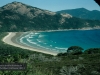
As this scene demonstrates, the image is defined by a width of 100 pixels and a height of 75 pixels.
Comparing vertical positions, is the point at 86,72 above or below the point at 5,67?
below

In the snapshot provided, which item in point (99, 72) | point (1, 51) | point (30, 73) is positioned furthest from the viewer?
point (1, 51)

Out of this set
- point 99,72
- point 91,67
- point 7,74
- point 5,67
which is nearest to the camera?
point 5,67

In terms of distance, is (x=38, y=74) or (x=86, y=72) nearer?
(x=38, y=74)

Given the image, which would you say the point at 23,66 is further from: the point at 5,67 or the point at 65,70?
the point at 65,70

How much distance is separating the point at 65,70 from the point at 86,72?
7.06ft

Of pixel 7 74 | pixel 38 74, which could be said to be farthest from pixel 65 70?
pixel 7 74

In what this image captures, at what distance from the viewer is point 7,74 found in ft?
36.1

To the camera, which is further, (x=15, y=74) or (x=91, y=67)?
(x=91, y=67)

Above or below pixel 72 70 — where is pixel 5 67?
above

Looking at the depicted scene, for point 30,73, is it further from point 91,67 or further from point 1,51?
point 1,51

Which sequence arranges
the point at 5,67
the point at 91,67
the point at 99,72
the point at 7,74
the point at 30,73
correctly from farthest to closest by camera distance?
1. the point at 91,67
2. the point at 99,72
3. the point at 30,73
4. the point at 7,74
5. the point at 5,67

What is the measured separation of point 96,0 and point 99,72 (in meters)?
11.9

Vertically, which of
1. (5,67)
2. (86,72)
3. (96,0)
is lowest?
(86,72)

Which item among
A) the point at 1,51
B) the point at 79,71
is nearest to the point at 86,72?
the point at 79,71
